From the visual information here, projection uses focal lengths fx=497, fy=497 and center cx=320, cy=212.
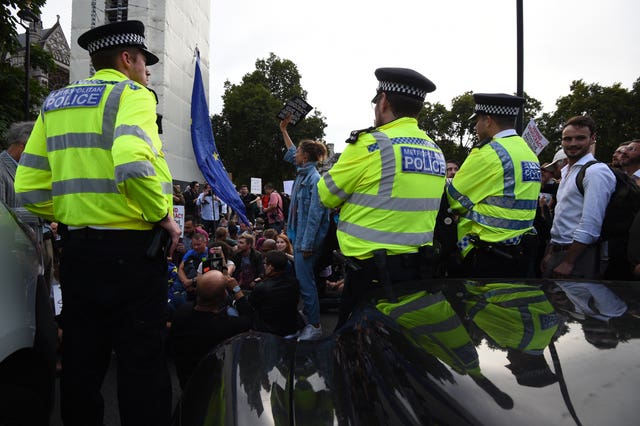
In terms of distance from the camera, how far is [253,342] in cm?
178

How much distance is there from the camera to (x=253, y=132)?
38.7 meters

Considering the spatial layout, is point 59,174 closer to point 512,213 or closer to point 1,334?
point 1,334

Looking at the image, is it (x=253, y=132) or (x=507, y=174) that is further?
(x=253, y=132)

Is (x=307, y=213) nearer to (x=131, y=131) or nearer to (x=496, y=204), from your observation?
(x=496, y=204)

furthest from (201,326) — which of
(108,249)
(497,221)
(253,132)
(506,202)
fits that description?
(253,132)

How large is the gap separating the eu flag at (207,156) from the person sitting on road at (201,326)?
6.32 m

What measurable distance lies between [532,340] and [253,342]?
0.95 meters

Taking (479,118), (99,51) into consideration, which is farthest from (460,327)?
(479,118)

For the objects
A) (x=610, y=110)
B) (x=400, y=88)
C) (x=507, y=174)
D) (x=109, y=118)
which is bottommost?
(x=507, y=174)

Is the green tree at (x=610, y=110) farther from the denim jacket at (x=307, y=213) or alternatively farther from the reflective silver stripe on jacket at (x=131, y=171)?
the reflective silver stripe on jacket at (x=131, y=171)

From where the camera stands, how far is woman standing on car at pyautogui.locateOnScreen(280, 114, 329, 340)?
4.62 metres

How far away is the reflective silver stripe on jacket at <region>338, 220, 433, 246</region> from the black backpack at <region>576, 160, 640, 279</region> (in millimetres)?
1569

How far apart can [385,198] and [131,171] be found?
1308 millimetres

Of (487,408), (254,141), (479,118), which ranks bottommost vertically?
(487,408)
